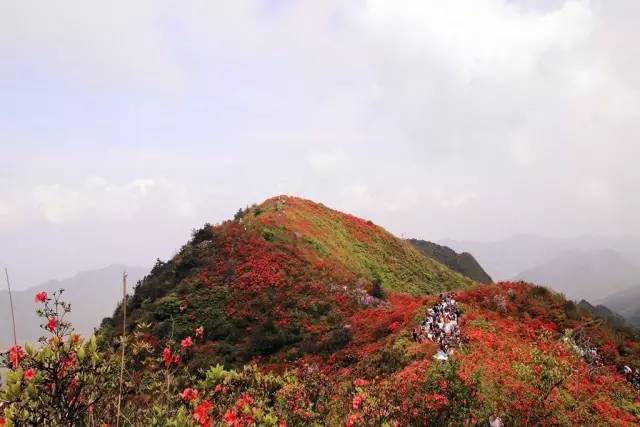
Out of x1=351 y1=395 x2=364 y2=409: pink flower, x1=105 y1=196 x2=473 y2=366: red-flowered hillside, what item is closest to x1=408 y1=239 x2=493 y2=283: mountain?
x1=105 y1=196 x2=473 y2=366: red-flowered hillside

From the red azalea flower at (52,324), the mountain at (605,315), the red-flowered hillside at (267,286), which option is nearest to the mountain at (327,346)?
the red-flowered hillside at (267,286)

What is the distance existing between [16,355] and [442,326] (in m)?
15.1

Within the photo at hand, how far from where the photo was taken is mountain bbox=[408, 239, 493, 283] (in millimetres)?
70812

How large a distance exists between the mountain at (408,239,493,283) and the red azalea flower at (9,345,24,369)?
6759cm

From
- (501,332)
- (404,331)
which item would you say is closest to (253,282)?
(404,331)

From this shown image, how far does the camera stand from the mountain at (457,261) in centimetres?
7081

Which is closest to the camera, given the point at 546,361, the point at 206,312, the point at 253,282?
the point at 546,361

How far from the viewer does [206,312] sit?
25.5 m

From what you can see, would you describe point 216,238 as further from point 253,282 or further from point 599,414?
point 599,414

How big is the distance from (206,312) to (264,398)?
20.7m

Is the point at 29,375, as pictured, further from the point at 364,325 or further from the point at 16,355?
the point at 364,325

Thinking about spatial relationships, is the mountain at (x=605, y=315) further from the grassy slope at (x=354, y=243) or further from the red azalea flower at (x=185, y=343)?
the red azalea flower at (x=185, y=343)

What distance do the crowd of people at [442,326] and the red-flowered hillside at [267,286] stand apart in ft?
14.5

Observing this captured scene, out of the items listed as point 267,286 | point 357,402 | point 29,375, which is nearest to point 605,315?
point 267,286
